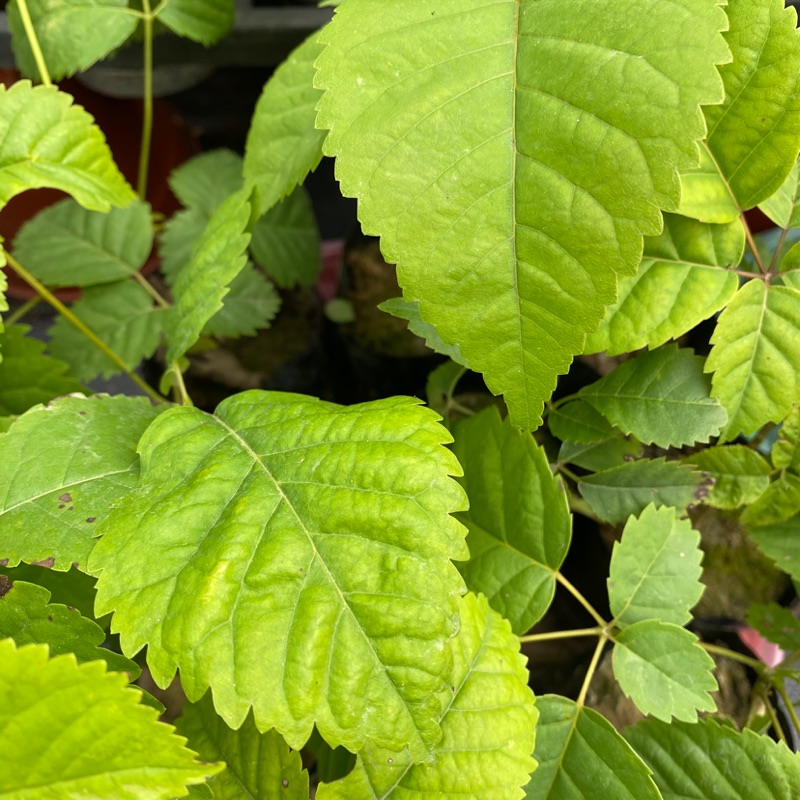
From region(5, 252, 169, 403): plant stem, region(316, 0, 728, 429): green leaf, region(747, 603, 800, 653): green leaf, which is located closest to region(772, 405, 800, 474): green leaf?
region(747, 603, 800, 653): green leaf

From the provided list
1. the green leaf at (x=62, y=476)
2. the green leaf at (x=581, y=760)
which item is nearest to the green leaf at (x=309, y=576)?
the green leaf at (x=62, y=476)

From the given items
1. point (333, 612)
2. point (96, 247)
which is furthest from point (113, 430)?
point (96, 247)

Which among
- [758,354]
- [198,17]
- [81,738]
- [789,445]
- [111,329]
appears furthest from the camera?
[111,329]

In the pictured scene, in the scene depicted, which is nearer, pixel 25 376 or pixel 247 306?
pixel 25 376

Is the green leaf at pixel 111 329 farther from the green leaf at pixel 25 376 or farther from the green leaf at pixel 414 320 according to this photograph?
the green leaf at pixel 414 320

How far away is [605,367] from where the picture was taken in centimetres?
105

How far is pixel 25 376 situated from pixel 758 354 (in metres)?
0.83

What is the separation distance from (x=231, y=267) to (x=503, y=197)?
317 mm

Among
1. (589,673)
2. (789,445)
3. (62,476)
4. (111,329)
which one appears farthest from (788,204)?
(111,329)

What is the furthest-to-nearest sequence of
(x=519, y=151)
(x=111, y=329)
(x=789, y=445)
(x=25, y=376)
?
1. (x=111, y=329)
2. (x=25, y=376)
3. (x=789, y=445)
4. (x=519, y=151)

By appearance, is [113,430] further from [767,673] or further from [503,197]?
[767,673]

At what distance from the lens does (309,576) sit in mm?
528

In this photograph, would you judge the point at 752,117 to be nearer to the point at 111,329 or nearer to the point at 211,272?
the point at 211,272

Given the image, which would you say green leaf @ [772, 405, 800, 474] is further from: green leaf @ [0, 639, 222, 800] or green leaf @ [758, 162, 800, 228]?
green leaf @ [0, 639, 222, 800]
